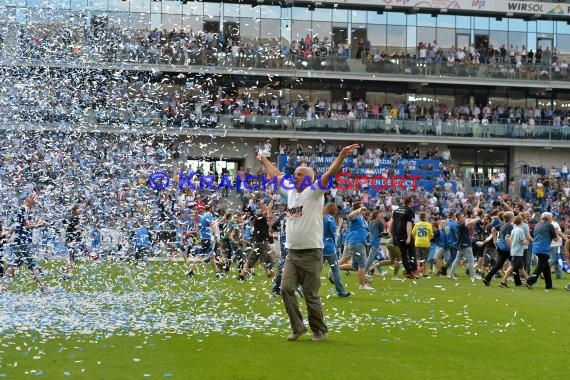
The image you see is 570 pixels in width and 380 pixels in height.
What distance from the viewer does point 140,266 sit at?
20.2 metres

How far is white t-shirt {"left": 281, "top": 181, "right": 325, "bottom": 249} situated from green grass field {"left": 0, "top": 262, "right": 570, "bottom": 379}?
116 cm

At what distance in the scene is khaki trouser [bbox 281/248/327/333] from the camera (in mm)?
11281

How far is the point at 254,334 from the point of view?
1190cm

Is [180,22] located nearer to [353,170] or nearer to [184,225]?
[353,170]

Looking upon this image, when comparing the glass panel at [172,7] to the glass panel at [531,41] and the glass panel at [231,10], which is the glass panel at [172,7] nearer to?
the glass panel at [231,10]

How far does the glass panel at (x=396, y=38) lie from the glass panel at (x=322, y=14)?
3489 mm

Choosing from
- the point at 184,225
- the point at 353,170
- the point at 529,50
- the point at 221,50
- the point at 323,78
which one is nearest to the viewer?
the point at 184,225

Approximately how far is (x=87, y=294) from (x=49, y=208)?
1683 millimetres

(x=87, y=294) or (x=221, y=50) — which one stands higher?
(x=221, y=50)

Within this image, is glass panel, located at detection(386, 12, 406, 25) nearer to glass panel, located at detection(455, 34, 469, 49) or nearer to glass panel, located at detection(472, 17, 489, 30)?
glass panel, located at detection(455, 34, 469, 49)

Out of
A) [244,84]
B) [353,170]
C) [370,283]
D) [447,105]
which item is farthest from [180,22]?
[370,283]

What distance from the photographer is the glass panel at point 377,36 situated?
53.0 meters

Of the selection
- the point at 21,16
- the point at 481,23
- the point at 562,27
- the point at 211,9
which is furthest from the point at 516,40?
the point at 21,16

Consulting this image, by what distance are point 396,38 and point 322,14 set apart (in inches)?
172
